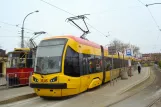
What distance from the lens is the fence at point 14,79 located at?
18.5 metres

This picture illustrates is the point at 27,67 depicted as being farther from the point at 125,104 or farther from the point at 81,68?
the point at 125,104

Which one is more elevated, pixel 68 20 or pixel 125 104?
pixel 68 20

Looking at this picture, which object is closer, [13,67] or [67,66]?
[67,66]

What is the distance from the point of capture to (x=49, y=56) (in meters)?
13.5

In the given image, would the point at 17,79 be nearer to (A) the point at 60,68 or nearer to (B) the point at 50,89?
(B) the point at 50,89

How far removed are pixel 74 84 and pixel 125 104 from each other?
2.95m

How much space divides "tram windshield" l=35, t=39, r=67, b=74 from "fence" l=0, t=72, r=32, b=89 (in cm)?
555

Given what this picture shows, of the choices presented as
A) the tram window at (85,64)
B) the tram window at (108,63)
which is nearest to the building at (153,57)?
the tram window at (108,63)

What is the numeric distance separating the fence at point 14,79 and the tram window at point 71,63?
21.4 feet

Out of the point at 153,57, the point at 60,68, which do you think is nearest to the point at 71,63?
the point at 60,68

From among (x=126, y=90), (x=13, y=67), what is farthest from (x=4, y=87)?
(x=126, y=90)

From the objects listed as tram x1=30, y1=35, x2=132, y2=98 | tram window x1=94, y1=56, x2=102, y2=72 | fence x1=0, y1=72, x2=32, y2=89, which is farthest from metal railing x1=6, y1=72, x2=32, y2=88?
tram window x1=94, y1=56, x2=102, y2=72

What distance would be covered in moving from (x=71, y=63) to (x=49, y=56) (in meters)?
1.21

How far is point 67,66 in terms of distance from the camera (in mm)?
13234
